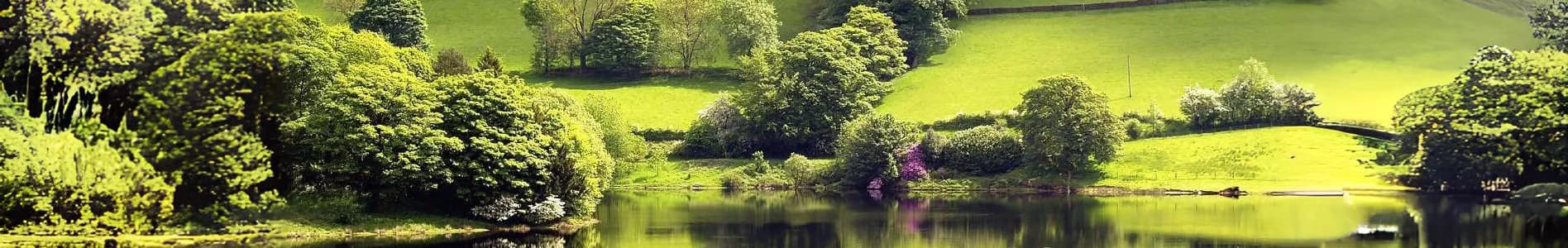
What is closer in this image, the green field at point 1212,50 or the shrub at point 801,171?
the shrub at point 801,171

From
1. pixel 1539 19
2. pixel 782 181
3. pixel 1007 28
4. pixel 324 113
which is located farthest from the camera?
pixel 1007 28

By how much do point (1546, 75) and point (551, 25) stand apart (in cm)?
8310

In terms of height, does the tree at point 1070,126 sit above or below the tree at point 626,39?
below

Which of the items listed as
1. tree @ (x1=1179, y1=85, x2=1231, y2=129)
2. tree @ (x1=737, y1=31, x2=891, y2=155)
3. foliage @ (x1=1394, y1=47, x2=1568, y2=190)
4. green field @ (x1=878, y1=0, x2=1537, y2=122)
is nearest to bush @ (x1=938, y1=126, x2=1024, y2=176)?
tree @ (x1=737, y1=31, x2=891, y2=155)

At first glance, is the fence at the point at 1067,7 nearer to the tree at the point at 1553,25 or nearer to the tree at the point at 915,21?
the tree at the point at 915,21

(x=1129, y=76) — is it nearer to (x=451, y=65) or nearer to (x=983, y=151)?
(x=983, y=151)

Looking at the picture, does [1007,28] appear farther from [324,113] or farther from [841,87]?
[324,113]

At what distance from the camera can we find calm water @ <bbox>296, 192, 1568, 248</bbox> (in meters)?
70.8

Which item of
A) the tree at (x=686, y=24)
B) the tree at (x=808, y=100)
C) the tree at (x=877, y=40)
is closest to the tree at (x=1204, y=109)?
the tree at (x=808, y=100)

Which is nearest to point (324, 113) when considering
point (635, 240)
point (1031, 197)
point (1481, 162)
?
point (635, 240)

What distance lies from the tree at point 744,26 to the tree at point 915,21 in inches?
219

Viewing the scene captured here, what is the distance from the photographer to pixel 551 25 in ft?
491

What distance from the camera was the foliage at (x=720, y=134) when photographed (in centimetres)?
12525

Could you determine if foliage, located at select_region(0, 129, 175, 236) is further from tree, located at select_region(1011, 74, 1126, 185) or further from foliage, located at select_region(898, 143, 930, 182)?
tree, located at select_region(1011, 74, 1126, 185)
